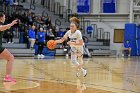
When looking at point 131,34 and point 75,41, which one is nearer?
point 75,41

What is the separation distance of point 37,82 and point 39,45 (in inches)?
594

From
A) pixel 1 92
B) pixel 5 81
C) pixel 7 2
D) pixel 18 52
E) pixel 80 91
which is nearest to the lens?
pixel 1 92

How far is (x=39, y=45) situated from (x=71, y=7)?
11.7m

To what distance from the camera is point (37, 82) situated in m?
10.0

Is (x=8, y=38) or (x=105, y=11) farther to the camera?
(x=105, y=11)

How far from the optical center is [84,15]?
35.4 meters

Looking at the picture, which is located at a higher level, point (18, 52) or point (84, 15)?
point (84, 15)

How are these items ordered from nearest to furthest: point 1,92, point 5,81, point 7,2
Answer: point 1,92, point 5,81, point 7,2

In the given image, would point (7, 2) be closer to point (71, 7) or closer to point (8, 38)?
point (8, 38)

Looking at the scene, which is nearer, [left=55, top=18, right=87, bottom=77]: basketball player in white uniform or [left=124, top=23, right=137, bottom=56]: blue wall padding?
[left=55, top=18, right=87, bottom=77]: basketball player in white uniform

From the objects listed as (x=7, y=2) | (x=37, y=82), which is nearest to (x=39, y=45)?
→ (x=7, y=2)

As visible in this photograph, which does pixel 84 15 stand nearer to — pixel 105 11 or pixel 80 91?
pixel 105 11

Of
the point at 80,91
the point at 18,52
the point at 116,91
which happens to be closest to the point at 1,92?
the point at 80,91

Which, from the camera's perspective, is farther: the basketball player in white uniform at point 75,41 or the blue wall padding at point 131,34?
the blue wall padding at point 131,34
